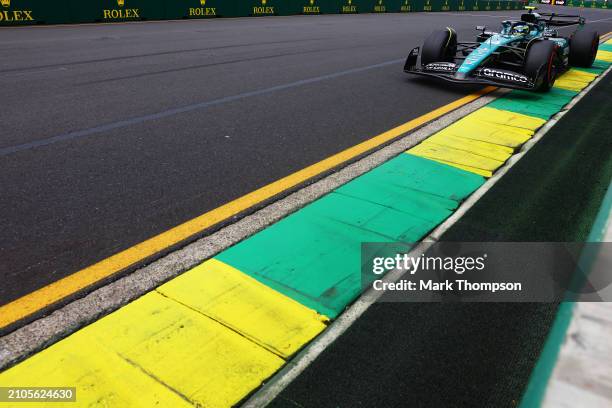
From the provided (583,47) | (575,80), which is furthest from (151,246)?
(583,47)

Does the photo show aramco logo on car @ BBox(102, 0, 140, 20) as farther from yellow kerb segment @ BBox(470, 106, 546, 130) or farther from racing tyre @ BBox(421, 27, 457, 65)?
yellow kerb segment @ BBox(470, 106, 546, 130)

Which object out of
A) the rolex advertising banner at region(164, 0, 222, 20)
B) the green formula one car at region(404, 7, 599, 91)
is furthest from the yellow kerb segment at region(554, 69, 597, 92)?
the rolex advertising banner at region(164, 0, 222, 20)

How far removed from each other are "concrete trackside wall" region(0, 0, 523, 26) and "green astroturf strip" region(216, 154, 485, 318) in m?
13.0

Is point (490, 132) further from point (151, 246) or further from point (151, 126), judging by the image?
point (151, 246)

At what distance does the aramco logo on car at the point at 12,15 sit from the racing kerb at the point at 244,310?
42.1 ft

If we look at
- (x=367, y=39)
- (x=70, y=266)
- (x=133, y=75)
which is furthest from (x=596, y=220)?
(x=367, y=39)

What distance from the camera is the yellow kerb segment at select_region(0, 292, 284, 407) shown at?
198 cm

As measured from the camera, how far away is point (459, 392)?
6.74 feet

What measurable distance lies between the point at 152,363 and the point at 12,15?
46.4ft

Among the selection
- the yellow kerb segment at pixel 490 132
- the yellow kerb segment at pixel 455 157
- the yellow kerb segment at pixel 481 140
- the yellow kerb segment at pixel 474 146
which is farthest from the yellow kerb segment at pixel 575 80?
the yellow kerb segment at pixel 455 157

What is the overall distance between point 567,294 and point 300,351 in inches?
60.5

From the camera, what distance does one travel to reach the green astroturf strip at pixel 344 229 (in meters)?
2.72

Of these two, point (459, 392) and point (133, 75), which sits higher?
point (133, 75)

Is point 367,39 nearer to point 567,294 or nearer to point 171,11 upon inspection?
point 171,11
